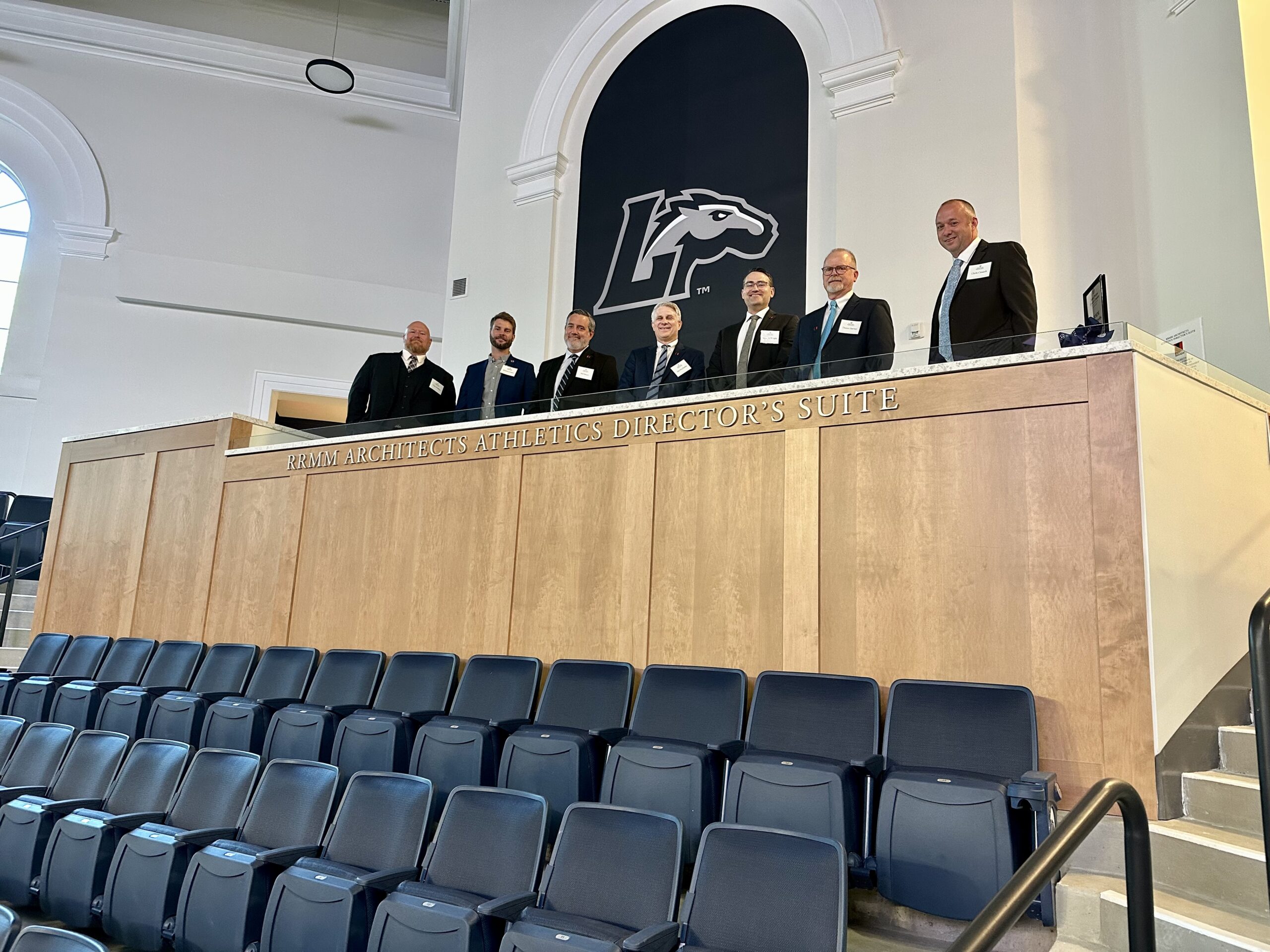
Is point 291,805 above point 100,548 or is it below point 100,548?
below

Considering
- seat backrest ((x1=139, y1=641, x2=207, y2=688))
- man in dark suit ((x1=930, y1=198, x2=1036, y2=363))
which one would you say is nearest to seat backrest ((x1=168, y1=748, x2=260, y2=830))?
seat backrest ((x1=139, y1=641, x2=207, y2=688))

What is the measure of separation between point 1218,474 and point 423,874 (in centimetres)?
278

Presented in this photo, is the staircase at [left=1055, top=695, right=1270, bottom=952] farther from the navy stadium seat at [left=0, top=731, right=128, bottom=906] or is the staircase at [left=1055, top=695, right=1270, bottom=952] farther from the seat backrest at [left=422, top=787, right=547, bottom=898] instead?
the navy stadium seat at [left=0, top=731, right=128, bottom=906]

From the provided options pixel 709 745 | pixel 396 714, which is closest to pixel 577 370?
pixel 396 714

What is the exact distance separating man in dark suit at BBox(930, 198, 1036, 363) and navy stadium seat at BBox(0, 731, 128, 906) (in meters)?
3.33

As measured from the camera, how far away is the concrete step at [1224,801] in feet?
→ 8.52

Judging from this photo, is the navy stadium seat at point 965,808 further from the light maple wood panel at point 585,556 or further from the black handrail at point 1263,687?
the light maple wood panel at point 585,556

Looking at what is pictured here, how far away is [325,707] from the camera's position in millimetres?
3852

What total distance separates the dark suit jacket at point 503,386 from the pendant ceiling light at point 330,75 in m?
4.82

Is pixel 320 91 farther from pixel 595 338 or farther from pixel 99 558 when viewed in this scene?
pixel 99 558

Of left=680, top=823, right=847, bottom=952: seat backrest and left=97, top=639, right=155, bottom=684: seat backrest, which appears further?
left=97, top=639, right=155, bottom=684: seat backrest

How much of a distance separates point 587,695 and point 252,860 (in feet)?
4.17

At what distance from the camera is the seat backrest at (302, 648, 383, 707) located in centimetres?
412

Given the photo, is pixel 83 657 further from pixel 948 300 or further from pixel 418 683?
pixel 948 300
